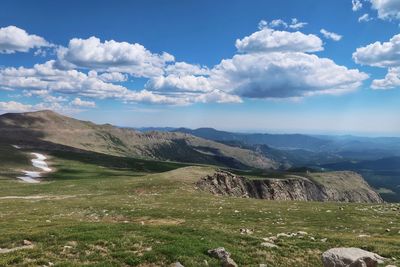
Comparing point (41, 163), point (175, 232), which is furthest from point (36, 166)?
point (175, 232)

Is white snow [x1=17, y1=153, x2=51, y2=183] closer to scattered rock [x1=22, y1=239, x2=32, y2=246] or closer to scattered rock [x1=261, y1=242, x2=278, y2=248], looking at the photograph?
scattered rock [x1=22, y1=239, x2=32, y2=246]

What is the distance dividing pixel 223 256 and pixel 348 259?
587 centimetres

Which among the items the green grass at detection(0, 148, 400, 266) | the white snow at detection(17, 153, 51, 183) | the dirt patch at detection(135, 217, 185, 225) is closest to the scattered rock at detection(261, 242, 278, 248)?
the green grass at detection(0, 148, 400, 266)

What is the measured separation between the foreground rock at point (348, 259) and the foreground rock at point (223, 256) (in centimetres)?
439

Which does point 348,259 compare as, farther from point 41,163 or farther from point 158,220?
point 41,163

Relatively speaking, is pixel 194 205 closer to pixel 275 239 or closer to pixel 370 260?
pixel 275 239

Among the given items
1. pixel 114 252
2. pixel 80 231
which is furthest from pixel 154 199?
pixel 114 252

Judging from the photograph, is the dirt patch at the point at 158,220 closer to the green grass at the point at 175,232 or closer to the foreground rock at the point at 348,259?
the green grass at the point at 175,232

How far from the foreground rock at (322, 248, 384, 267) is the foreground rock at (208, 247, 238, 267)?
4390mm

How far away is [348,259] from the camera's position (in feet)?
54.3

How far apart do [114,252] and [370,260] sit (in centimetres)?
1194

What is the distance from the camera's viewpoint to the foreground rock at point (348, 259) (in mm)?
16391

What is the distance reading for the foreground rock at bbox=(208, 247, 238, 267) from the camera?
1872 cm

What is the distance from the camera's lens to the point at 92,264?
17469 millimetres
